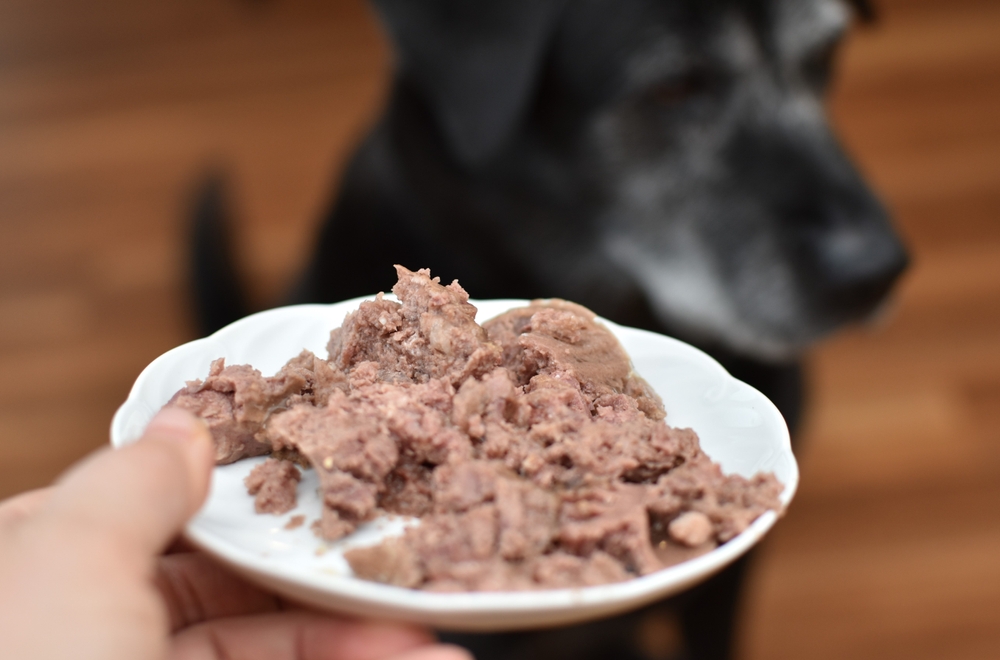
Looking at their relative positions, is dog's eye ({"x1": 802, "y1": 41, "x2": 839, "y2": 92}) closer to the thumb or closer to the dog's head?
the dog's head

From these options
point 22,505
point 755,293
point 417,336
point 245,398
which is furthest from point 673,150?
point 22,505

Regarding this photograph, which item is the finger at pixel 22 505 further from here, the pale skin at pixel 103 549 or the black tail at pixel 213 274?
the black tail at pixel 213 274

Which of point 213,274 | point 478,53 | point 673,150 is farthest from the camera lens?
point 213,274

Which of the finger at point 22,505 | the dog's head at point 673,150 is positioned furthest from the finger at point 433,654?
the dog's head at point 673,150

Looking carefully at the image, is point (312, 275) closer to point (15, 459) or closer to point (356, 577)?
point (15, 459)

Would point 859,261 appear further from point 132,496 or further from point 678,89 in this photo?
point 132,496

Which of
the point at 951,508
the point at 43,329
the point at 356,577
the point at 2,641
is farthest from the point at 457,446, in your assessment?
the point at 43,329

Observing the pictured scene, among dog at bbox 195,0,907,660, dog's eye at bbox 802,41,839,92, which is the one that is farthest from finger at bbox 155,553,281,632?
dog's eye at bbox 802,41,839,92
